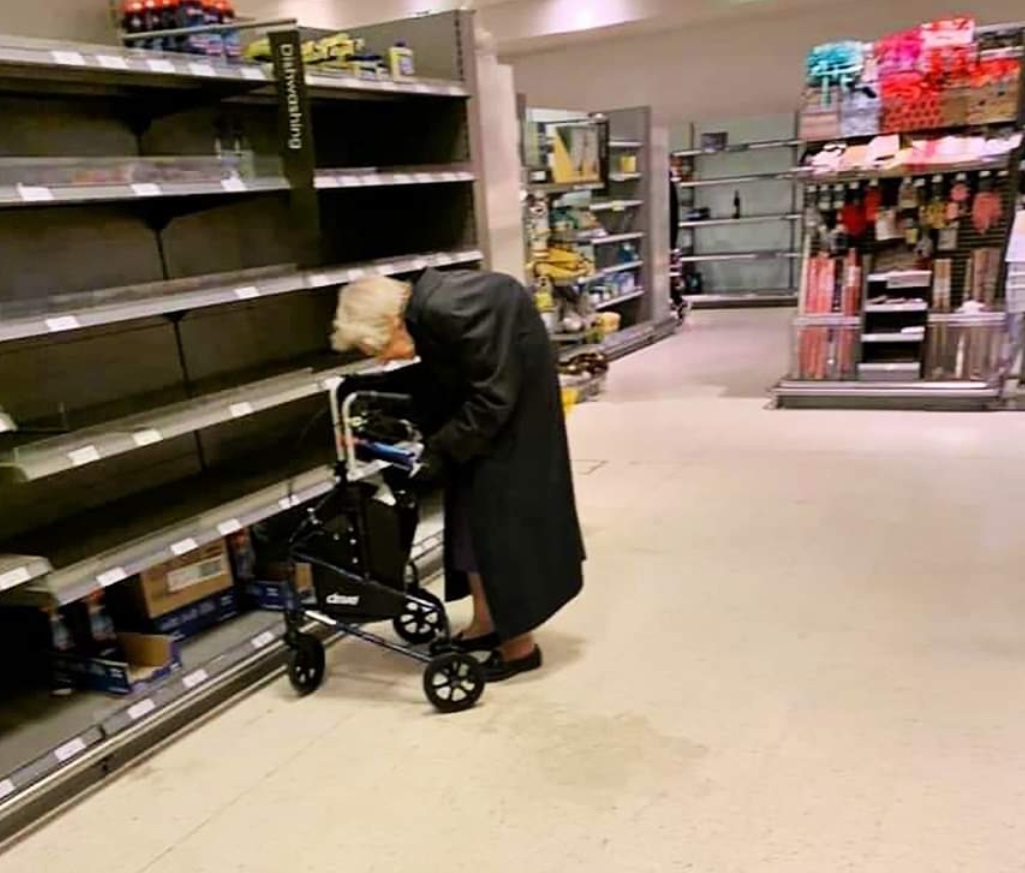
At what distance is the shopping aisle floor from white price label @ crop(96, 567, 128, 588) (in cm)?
55

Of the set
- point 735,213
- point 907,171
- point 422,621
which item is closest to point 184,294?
point 422,621

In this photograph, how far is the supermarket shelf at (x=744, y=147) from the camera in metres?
11.7

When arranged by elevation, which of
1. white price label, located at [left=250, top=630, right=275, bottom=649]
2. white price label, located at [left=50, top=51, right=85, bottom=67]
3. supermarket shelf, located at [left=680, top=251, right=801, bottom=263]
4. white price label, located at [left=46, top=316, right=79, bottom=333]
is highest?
white price label, located at [left=50, top=51, right=85, bottom=67]

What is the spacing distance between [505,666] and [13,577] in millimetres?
1473

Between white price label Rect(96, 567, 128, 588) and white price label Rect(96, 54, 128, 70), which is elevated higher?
white price label Rect(96, 54, 128, 70)

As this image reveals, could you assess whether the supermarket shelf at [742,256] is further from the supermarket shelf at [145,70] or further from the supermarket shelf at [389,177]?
the supermarket shelf at [145,70]

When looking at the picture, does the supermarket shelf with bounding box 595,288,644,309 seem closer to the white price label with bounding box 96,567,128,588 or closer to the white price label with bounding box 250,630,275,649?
the white price label with bounding box 250,630,275,649

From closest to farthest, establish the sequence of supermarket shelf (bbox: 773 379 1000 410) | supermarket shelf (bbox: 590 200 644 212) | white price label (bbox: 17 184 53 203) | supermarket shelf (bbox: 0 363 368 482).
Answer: white price label (bbox: 17 184 53 203) < supermarket shelf (bbox: 0 363 368 482) < supermarket shelf (bbox: 773 379 1000 410) < supermarket shelf (bbox: 590 200 644 212)

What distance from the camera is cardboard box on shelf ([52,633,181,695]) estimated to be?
9.32 feet

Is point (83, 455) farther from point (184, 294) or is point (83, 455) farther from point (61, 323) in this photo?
point (184, 294)

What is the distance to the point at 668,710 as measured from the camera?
9.15 feet

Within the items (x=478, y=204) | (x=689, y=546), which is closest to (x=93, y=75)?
(x=478, y=204)

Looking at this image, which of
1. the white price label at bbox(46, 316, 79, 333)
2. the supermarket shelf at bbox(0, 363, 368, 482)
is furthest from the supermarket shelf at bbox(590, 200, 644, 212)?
the white price label at bbox(46, 316, 79, 333)

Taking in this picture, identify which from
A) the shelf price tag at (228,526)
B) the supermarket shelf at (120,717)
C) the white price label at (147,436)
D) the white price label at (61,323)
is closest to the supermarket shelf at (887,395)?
the supermarket shelf at (120,717)
